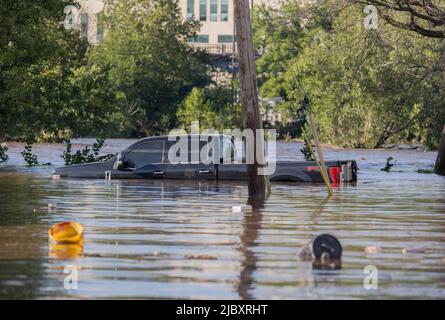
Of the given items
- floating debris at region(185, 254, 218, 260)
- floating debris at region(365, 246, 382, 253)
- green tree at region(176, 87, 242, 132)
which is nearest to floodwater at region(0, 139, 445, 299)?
floating debris at region(185, 254, 218, 260)

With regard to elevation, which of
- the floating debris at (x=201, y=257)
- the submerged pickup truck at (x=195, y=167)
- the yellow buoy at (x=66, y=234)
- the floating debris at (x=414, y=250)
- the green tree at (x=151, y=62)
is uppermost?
the green tree at (x=151, y=62)

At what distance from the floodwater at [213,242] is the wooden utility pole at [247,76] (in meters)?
1.07

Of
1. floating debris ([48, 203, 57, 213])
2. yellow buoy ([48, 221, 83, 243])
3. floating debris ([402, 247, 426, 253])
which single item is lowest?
floating debris ([402, 247, 426, 253])

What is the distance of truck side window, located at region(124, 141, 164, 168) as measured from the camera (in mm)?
33844

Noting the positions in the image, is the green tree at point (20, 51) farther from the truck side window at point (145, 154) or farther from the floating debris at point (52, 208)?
the floating debris at point (52, 208)

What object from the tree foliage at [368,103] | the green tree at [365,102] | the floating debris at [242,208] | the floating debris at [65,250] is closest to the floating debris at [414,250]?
the floating debris at [65,250]

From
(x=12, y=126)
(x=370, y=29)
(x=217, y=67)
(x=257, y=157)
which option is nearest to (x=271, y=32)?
(x=217, y=67)

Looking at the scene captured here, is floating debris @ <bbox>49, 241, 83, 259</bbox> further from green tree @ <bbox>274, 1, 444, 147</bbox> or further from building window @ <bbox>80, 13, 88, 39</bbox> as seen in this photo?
building window @ <bbox>80, 13, 88, 39</bbox>

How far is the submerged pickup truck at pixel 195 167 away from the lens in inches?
1323

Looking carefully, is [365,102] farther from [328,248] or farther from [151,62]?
[328,248]

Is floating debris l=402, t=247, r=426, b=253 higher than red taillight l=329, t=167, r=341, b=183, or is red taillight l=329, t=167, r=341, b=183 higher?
red taillight l=329, t=167, r=341, b=183

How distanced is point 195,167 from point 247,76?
8.27m

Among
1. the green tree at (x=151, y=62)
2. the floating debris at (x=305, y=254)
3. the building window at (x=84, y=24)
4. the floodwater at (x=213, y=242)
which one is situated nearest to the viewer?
the floodwater at (x=213, y=242)

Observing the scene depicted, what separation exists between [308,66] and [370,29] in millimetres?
42733
